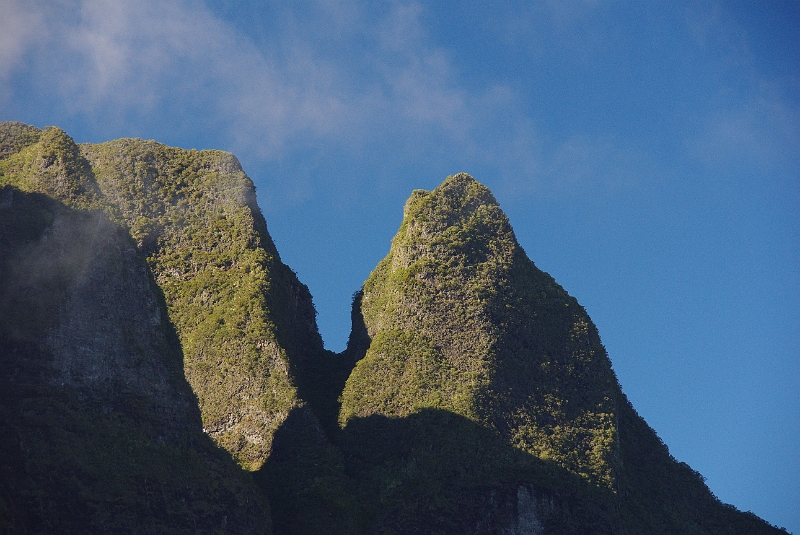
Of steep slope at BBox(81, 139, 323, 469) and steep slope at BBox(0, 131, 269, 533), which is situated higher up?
steep slope at BBox(81, 139, 323, 469)

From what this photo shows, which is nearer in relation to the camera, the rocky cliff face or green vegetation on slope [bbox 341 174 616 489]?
the rocky cliff face

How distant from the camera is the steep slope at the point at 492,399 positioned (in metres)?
87.8

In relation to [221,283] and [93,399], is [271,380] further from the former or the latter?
[93,399]

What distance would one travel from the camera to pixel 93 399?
7675 cm

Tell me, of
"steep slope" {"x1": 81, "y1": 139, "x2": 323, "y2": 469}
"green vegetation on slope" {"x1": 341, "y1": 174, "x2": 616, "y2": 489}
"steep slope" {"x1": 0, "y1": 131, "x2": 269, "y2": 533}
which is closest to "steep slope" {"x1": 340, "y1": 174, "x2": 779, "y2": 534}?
"green vegetation on slope" {"x1": 341, "y1": 174, "x2": 616, "y2": 489}

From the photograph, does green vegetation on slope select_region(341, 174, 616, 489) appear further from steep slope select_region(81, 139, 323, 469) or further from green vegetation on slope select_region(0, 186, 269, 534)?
green vegetation on slope select_region(0, 186, 269, 534)

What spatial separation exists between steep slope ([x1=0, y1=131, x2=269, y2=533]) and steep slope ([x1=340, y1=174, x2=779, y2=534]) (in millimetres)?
11396

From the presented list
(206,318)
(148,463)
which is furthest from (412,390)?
(148,463)

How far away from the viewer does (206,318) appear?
314ft

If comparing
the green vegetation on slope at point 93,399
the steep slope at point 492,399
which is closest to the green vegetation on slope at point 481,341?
the steep slope at point 492,399

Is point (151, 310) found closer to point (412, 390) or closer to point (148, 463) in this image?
point (148, 463)

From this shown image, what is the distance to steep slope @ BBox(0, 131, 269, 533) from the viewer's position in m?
72.3

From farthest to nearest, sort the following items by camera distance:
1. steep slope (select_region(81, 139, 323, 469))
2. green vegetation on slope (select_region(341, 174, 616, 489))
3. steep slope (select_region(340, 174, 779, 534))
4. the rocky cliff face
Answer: green vegetation on slope (select_region(341, 174, 616, 489)) < steep slope (select_region(81, 139, 323, 469)) < steep slope (select_region(340, 174, 779, 534)) < the rocky cliff face

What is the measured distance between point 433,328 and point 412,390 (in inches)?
202
